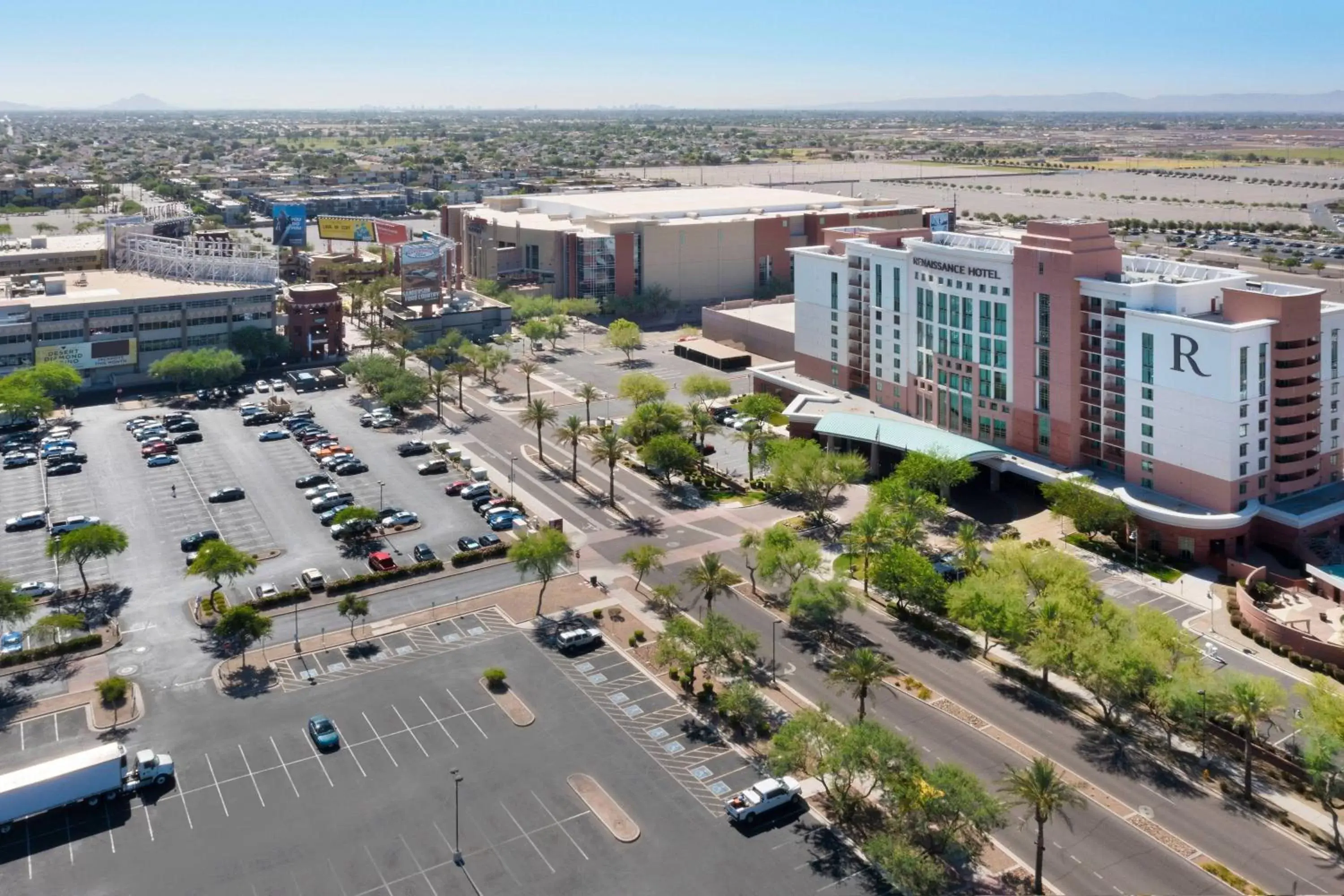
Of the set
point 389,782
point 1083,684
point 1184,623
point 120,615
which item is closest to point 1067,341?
point 1184,623

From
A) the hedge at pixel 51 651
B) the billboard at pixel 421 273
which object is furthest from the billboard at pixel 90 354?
the hedge at pixel 51 651

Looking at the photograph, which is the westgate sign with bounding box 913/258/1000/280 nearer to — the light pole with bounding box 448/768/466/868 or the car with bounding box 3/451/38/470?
the light pole with bounding box 448/768/466/868

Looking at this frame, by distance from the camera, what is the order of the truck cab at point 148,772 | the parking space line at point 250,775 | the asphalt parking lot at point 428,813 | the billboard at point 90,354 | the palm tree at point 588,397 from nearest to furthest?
the asphalt parking lot at point 428,813 → the parking space line at point 250,775 → the truck cab at point 148,772 → the palm tree at point 588,397 → the billboard at point 90,354

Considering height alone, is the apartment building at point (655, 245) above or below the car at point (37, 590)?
above

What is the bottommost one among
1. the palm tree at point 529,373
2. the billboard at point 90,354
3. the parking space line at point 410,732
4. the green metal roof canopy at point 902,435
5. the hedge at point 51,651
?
the parking space line at point 410,732

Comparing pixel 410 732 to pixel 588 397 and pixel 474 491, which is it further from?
pixel 588 397

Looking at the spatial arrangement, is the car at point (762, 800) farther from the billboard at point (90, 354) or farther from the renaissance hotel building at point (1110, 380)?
the billboard at point (90, 354)

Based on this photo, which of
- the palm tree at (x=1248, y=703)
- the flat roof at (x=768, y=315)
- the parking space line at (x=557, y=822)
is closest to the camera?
the parking space line at (x=557, y=822)

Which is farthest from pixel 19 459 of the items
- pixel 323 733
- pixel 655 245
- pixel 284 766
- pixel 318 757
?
pixel 655 245
